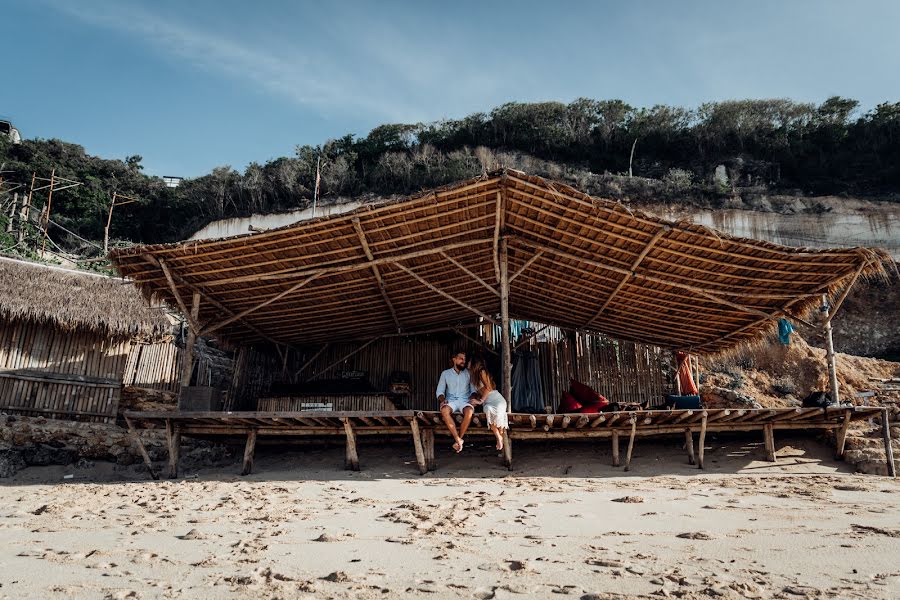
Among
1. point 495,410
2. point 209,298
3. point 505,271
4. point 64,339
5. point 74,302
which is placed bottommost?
point 495,410

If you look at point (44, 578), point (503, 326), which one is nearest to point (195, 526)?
point (44, 578)

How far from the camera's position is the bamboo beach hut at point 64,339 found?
10.1 metres

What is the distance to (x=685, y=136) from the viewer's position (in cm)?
2711

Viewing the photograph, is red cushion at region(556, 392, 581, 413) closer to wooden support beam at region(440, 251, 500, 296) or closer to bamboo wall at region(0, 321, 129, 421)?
wooden support beam at region(440, 251, 500, 296)

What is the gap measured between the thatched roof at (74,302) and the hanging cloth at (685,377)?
9441mm

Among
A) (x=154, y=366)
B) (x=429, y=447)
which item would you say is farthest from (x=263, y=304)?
(x=154, y=366)

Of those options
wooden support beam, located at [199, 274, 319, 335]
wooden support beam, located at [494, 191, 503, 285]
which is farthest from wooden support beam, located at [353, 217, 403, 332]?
wooden support beam, located at [494, 191, 503, 285]

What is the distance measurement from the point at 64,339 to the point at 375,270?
6239 millimetres

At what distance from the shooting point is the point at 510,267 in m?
8.89

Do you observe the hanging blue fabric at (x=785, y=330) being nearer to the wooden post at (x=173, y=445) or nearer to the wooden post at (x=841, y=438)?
the wooden post at (x=841, y=438)

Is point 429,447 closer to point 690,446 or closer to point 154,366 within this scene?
point 690,446

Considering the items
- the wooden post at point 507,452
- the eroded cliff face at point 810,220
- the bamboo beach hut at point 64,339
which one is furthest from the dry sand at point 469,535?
the eroded cliff face at point 810,220

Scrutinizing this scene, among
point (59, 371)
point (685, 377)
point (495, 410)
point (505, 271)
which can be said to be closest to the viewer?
point (495, 410)

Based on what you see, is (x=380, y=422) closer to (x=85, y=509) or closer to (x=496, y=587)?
(x=85, y=509)
